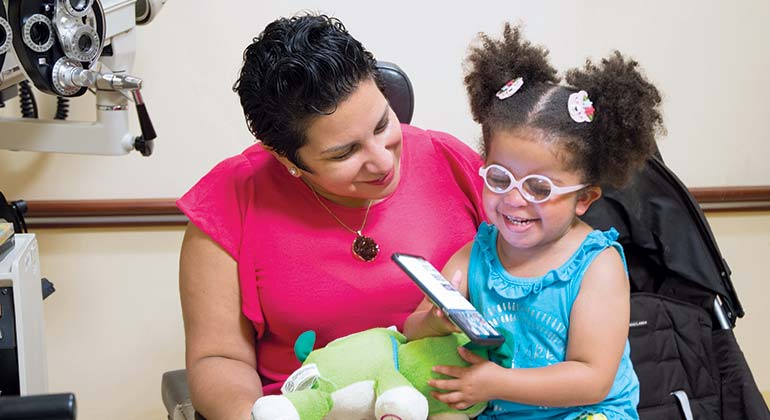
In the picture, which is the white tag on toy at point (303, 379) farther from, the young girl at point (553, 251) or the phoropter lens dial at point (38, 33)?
the phoropter lens dial at point (38, 33)

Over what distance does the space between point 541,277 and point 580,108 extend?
255mm

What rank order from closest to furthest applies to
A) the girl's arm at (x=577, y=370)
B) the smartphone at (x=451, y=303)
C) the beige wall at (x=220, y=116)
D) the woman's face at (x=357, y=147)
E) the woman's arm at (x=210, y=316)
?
the smartphone at (x=451, y=303)
the girl's arm at (x=577, y=370)
the woman's face at (x=357, y=147)
the woman's arm at (x=210, y=316)
the beige wall at (x=220, y=116)

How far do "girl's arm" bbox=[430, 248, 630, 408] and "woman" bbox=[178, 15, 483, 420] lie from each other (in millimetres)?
273

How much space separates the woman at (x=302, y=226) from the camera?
4.23 ft

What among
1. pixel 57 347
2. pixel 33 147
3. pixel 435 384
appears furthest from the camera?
pixel 57 347

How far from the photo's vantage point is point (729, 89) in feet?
7.73

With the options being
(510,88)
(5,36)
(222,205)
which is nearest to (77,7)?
(5,36)

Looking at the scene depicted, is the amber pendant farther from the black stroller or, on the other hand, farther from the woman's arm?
the black stroller

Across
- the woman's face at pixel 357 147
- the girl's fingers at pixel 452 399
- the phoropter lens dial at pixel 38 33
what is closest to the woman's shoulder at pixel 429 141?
the woman's face at pixel 357 147

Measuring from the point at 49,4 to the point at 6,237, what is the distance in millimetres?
403

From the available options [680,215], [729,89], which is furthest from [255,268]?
[729,89]

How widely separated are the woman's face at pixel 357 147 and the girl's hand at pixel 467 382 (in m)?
0.31

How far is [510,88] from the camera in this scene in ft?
4.25

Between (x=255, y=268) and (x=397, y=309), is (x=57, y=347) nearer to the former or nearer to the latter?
(x=255, y=268)
